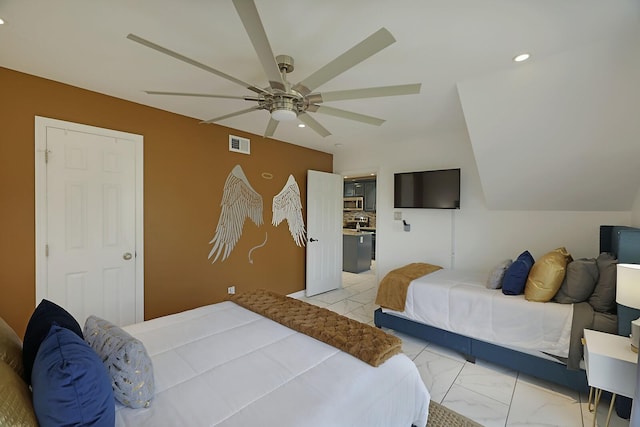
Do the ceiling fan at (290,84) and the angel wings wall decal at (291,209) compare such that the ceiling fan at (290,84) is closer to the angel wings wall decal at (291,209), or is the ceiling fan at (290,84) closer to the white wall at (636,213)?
the angel wings wall decal at (291,209)

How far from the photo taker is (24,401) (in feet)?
2.84

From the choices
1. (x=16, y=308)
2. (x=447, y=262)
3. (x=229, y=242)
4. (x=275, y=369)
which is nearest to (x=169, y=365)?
(x=275, y=369)

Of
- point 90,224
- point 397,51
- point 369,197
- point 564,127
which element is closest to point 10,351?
point 90,224

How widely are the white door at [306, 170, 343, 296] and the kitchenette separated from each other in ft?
4.30

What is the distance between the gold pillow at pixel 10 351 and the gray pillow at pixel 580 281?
10.9 feet

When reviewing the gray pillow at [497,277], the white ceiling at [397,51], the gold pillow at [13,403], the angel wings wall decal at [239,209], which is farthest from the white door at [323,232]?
the gold pillow at [13,403]

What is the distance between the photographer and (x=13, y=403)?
0.81 metres

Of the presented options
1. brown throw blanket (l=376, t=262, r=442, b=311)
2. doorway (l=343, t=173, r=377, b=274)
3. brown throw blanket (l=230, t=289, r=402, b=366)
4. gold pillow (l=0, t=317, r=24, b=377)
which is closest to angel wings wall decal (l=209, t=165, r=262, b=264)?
brown throw blanket (l=230, t=289, r=402, b=366)

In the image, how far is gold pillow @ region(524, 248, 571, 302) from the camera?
2.27 m

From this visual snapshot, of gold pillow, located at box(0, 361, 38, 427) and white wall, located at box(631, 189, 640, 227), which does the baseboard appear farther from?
white wall, located at box(631, 189, 640, 227)

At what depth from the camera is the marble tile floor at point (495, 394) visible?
1914 mm

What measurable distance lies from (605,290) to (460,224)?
178 cm

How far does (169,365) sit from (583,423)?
2649mm

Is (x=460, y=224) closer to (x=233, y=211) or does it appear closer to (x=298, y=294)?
(x=298, y=294)
